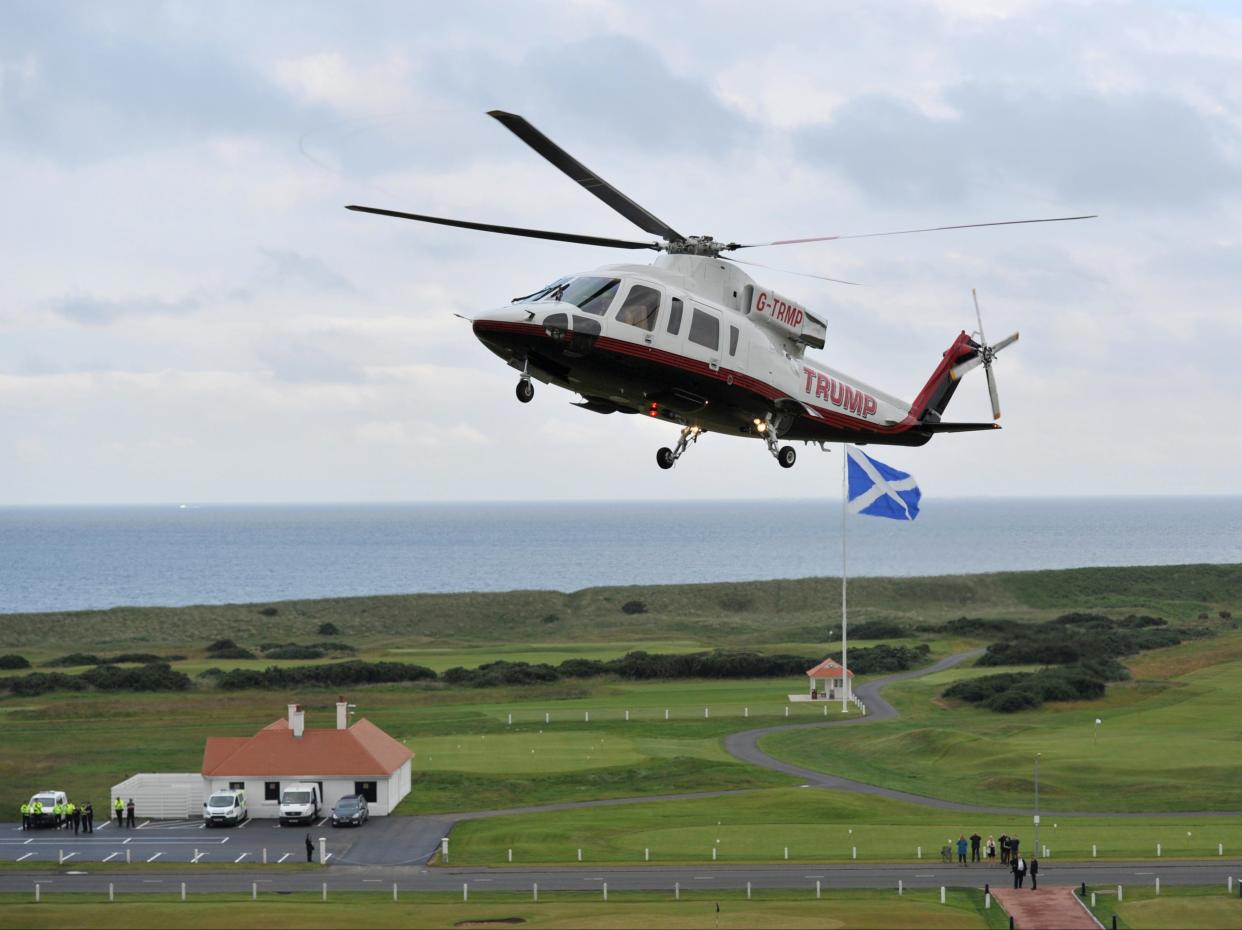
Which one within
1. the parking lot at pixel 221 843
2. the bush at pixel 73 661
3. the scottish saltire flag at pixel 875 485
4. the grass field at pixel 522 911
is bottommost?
the parking lot at pixel 221 843

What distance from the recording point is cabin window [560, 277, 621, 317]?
1079 inches

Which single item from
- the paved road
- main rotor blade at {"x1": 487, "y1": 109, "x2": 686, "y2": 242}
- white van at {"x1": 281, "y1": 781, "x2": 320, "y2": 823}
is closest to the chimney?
white van at {"x1": 281, "y1": 781, "x2": 320, "y2": 823}

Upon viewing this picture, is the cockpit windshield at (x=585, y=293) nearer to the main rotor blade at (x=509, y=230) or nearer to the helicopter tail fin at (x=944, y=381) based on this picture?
the main rotor blade at (x=509, y=230)

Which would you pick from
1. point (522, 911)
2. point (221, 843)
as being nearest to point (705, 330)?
point (522, 911)

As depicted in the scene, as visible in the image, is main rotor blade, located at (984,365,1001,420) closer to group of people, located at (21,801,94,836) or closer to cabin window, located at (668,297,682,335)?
cabin window, located at (668,297,682,335)

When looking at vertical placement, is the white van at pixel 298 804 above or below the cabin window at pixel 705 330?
below

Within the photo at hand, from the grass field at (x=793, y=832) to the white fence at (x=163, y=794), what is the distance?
13.3 m

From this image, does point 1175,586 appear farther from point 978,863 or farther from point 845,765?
point 978,863

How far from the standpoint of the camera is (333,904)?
164 feet

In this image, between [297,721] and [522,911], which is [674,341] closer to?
[522,911]

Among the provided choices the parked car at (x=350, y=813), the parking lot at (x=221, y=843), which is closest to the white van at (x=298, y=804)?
the parking lot at (x=221, y=843)

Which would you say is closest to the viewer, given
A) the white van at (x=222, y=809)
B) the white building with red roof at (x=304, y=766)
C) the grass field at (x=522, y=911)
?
the grass field at (x=522, y=911)

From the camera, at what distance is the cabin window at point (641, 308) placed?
27.7 metres

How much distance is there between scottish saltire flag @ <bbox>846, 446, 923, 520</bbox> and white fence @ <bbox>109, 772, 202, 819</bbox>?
33359 mm
